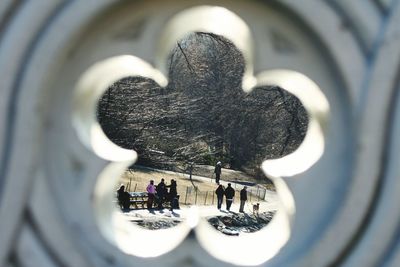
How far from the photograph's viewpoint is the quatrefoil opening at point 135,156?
1447 millimetres

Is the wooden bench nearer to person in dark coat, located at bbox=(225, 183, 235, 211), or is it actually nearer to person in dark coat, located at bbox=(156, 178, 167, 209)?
person in dark coat, located at bbox=(156, 178, 167, 209)

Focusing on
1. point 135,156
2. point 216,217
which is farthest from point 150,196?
point 135,156

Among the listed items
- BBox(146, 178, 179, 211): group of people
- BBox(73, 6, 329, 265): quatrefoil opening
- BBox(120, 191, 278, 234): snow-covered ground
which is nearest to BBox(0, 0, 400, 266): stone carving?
BBox(73, 6, 329, 265): quatrefoil opening

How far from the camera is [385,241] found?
1.38 metres

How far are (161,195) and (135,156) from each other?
8.37 m

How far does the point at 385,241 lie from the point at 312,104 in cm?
31

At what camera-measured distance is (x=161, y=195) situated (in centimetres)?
983

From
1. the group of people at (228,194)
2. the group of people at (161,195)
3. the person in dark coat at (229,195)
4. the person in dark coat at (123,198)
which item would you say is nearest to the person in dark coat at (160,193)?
the group of people at (161,195)

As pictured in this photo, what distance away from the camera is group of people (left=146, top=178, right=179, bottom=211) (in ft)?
31.3

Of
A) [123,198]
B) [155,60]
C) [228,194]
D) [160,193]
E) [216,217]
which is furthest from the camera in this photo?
[228,194]

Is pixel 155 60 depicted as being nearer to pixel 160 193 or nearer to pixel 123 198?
pixel 123 198

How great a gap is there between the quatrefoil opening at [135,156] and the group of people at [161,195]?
7988 mm

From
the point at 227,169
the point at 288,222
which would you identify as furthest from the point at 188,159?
the point at 288,222

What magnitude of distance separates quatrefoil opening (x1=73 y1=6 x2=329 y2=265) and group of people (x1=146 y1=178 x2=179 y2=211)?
7988 mm
